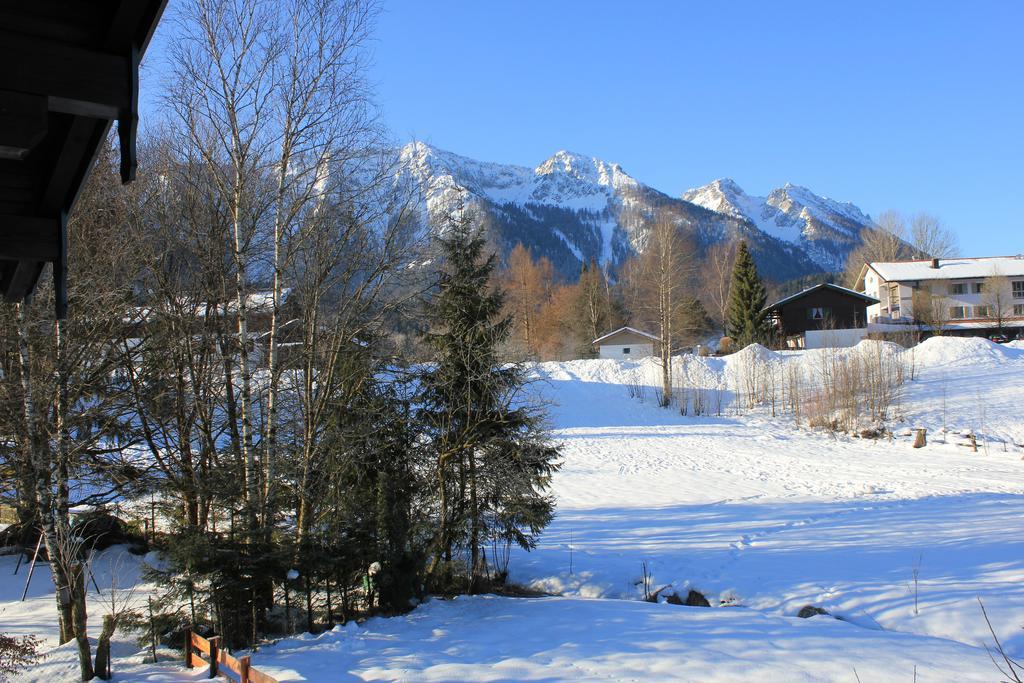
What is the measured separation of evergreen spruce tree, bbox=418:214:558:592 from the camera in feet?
41.4

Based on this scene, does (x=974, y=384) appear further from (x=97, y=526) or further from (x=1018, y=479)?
(x=97, y=526)

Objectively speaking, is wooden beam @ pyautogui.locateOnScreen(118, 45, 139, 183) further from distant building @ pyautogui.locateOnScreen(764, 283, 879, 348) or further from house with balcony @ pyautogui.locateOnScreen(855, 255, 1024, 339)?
house with balcony @ pyautogui.locateOnScreen(855, 255, 1024, 339)

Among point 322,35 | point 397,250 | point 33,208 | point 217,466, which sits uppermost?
point 322,35

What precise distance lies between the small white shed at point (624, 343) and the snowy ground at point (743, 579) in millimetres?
20078

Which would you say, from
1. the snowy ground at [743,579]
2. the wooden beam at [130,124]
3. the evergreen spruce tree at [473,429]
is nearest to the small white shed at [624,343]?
the snowy ground at [743,579]

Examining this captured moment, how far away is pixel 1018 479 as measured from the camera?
2008 centimetres

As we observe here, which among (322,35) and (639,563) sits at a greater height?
(322,35)

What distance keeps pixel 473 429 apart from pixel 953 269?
59.6 metres

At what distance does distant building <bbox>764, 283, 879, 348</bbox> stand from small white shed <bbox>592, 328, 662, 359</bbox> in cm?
901

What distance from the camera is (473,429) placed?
42.0 ft

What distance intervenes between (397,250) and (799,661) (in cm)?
847

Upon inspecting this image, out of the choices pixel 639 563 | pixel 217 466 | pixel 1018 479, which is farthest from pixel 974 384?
pixel 217 466

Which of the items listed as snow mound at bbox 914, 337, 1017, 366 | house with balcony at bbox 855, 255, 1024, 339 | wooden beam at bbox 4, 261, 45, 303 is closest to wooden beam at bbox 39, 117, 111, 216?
wooden beam at bbox 4, 261, 45, 303

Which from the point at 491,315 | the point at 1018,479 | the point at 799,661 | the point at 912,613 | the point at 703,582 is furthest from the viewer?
the point at 1018,479
